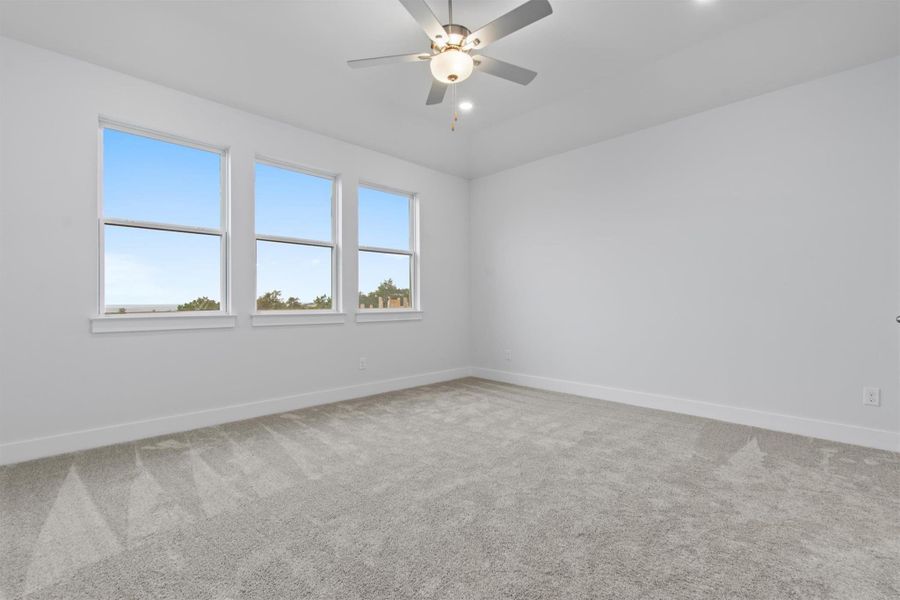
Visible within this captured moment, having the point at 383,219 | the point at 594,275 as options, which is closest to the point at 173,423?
the point at 383,219

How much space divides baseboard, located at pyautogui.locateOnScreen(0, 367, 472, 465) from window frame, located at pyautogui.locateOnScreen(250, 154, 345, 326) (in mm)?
717

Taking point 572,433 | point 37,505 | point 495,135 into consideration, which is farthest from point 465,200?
point 37,505

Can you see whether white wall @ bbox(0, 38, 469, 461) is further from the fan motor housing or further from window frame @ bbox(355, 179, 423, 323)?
the fan motor housing

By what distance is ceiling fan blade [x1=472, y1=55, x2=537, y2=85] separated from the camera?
8.97ft

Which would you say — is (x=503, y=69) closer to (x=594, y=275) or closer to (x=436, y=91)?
(x=436, y=91)

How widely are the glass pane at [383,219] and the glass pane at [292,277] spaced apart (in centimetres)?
57

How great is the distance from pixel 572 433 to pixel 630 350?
138cm

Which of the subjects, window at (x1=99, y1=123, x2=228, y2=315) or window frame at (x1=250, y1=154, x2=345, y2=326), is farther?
window frame at (x1=250, y1=154, x2=345, y2=326)

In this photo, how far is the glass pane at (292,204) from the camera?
393 cm

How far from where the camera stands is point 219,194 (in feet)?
11.9

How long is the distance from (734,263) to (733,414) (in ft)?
4.16

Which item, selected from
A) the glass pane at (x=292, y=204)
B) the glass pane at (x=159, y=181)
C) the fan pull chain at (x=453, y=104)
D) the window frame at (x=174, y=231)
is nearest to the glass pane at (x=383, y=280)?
the glass pane at (x=292, y=204)

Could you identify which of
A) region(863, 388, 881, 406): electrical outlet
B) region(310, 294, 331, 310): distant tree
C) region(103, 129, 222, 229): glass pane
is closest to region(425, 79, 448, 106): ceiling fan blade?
region(103, 129, 222, 229): glass pane

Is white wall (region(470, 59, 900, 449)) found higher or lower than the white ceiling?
lower
